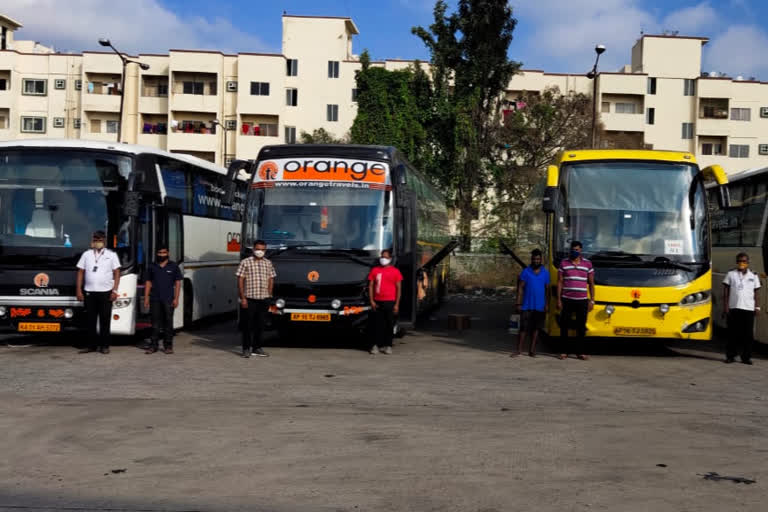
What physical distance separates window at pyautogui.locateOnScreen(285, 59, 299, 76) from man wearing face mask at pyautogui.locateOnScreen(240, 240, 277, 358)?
54.2 meters

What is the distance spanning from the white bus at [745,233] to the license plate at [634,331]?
2359 millimetres

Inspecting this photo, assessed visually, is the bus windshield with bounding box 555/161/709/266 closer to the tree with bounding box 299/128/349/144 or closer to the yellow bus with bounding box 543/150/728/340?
the yellow bus with bounding box 543/150/728/340

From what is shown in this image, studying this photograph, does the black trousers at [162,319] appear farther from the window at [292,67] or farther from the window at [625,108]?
the window at [625,108]

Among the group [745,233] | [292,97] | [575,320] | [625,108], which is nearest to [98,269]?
[575,320]

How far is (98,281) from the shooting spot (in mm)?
14820

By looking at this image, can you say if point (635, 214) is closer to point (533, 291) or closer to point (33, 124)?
point (533, 291)

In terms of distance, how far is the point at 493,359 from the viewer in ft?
51.0

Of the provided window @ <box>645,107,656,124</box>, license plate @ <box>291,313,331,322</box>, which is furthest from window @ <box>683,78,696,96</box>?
license plate @ <box>291,313,331,322</box>

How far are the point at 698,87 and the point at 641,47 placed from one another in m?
5.21

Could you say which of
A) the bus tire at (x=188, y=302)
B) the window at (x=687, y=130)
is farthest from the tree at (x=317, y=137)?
the bus tire at (x=188, y=302)

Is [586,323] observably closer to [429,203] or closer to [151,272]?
[151,272]

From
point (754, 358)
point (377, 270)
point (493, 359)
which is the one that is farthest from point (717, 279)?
point (377, 270)

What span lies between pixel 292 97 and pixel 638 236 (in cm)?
5392

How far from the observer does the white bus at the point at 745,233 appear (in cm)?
1638
